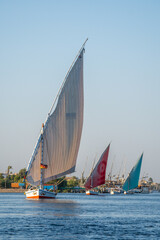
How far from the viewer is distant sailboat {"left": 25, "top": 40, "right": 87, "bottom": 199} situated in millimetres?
86875

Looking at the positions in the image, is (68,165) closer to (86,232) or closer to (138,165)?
(86,232)

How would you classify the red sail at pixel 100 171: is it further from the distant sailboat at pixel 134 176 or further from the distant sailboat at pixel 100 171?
the distant sailboat at pixel 134 176

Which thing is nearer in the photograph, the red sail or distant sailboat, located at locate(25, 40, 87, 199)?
distant sailboat, located at locate(25, 40, 87, 199)

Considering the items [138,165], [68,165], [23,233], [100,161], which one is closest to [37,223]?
[23,233]

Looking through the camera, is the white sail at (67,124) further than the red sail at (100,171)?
No

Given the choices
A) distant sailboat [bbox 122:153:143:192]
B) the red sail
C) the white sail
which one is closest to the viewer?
the white sail

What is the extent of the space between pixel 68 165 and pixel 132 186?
81.5 meters

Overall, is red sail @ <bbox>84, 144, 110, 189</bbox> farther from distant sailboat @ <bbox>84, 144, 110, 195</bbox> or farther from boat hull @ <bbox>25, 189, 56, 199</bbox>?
boat hull @ <bbox>25, 189, 56, 199</bbox>

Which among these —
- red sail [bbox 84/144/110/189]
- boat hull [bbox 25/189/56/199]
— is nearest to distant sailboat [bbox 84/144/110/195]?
red sail [bbox 84/144/110/189]

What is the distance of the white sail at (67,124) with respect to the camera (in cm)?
8681

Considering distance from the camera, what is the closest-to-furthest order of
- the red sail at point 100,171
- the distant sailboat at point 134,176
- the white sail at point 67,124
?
the white sail at point 67,124, the red sail at point 100,171, the distant sailboat at point 134,176

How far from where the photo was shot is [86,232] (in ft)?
145

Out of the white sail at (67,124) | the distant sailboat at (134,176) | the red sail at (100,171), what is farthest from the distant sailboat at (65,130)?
the distant sailboat at (134,176)

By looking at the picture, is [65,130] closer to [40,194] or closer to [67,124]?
[67,124]
